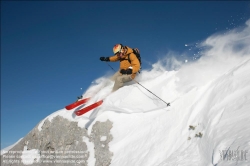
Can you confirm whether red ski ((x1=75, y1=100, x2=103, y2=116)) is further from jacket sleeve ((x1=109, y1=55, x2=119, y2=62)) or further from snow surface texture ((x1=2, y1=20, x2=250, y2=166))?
jacket sleeve ((x1=109, y1=55, x2=119, y2=62))

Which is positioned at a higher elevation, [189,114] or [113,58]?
[113,58]

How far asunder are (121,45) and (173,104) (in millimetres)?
5302

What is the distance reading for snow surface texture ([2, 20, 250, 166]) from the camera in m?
5.64

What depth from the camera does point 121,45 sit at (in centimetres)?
1252

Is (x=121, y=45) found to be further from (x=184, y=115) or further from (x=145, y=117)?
(x=184, y=115)

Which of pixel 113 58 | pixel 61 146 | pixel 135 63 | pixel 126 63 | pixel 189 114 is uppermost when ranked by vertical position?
pixel 113 58

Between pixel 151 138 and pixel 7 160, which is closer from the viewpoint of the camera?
pixel 151 138

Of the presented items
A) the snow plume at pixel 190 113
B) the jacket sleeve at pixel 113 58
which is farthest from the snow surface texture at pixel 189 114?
the jacket sleeve at pixel 113 58

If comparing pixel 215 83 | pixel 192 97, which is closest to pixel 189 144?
pixel 192 97

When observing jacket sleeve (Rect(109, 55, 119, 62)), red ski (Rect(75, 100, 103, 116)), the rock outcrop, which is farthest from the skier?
the rock outcrop

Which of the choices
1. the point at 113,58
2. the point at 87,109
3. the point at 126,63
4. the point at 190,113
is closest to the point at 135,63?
the point at 126,63

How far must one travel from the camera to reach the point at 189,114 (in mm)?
7789

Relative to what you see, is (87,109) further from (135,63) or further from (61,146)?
(135,63)

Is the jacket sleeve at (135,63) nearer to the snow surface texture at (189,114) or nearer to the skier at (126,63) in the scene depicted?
the skier at (126,63)
